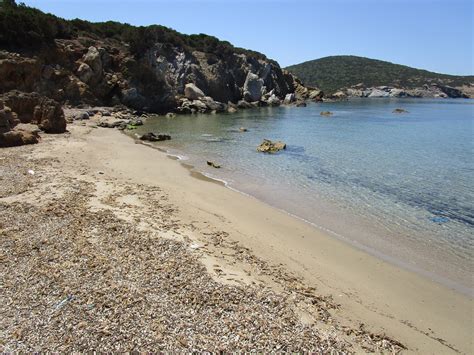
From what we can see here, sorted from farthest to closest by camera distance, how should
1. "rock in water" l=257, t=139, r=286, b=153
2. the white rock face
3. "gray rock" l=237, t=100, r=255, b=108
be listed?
the white rock face < "gray rock" l=237, t=100, r=255, b=108 < "rock in water" l=257, t=139, r=286, b=153

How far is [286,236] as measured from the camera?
33.9 ft

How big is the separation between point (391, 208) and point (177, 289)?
9.12 m

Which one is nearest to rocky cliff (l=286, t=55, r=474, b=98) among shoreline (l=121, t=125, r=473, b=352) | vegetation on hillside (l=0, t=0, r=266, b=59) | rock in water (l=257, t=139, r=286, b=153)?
vegetation on hillside (l=0, t=0, r=266, b=59)

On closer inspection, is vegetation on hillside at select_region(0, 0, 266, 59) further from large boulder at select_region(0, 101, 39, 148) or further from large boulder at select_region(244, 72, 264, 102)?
large boulder at select_region(0, 101, 39, 148)

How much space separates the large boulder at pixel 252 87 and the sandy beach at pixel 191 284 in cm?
5820

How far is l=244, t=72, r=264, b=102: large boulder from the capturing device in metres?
68.3

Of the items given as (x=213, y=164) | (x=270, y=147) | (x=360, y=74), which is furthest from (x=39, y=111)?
(x=360, y=74)

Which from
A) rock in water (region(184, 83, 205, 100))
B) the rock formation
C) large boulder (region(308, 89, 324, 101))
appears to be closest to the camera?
the rock formation

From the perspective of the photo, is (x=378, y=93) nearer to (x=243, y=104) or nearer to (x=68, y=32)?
(x=243, y=104)

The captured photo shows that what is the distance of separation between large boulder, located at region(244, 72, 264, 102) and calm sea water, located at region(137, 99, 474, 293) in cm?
3783

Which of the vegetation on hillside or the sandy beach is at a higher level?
the vegetation on hillside

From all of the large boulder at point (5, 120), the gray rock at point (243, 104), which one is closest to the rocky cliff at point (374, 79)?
the gray rock at point (243, 104)

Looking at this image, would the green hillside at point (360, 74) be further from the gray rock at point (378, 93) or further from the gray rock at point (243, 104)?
the gray rock at point (243, 104)

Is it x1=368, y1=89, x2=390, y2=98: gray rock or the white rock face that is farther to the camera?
the white rock face
